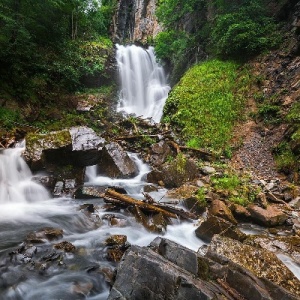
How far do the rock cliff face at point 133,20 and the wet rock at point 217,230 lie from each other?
27.1 meters

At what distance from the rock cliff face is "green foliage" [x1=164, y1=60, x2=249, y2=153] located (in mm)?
16963

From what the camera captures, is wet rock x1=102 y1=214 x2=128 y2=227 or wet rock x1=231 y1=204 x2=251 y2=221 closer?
wet rock x1=102 y1=214 x2=128 y2=227

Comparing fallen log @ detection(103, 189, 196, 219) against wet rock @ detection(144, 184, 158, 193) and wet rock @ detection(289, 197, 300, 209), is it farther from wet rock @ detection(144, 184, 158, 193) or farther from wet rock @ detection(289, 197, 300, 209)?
wet rock @ detection(289, 197, 300, 209)

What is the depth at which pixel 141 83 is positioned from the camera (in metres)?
20.8

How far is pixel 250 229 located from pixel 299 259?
144 cm

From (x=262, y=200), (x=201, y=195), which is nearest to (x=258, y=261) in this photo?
(x=201, y=195)

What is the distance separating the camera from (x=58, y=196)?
24.0ft

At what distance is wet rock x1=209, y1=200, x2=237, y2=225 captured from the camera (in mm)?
6078

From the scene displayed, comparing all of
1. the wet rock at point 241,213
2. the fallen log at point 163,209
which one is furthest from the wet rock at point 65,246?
the wet rock at point 241,213

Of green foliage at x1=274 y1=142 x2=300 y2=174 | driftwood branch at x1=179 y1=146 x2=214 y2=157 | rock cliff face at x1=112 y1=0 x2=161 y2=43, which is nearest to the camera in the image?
green foliage at x1=274 y1=142 x2=300 y2=174

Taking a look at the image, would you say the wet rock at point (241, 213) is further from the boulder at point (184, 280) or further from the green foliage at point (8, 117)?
A: the green foliage at point (8, 117)

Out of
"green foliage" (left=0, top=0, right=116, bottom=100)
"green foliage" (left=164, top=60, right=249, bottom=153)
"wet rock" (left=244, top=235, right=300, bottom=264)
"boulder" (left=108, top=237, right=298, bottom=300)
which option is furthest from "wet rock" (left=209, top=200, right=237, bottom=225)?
"green foliage" (left=0, top=0, right=116, bottom=100)

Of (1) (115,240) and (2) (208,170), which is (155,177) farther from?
(1) (115,240)

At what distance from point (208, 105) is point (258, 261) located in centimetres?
982
